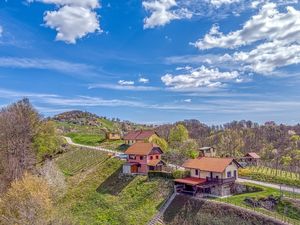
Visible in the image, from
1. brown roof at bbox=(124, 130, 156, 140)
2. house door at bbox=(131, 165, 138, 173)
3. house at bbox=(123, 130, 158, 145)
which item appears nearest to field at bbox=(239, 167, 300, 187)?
house door at bbox=(131, 165, 138, 173)

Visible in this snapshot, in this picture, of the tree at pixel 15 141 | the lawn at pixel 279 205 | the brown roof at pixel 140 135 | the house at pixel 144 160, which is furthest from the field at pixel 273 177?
the tree at pixel 15 141

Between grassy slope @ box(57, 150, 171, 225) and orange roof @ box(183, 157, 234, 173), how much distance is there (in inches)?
208

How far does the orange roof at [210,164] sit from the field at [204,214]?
215 inches

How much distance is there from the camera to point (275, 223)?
34000mm

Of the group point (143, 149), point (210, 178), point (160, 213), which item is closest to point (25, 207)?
point (160, 213)

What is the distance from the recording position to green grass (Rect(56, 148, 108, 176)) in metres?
70.1

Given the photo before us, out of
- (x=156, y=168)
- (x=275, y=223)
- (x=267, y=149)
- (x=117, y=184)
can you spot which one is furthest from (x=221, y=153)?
(x=275, y=223)

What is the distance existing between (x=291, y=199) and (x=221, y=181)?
10.1 metres

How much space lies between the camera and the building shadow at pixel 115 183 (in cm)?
5400

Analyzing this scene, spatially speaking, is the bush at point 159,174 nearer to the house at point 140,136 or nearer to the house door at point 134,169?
the house door at point 134,169

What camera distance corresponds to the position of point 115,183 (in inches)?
2227

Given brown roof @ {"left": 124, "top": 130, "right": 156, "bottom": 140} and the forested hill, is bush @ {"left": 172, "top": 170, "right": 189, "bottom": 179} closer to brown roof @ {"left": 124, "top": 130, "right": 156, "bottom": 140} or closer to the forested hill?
the forested hill

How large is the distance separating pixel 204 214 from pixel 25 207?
21627mm

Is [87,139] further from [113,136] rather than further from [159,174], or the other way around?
[159,174]
